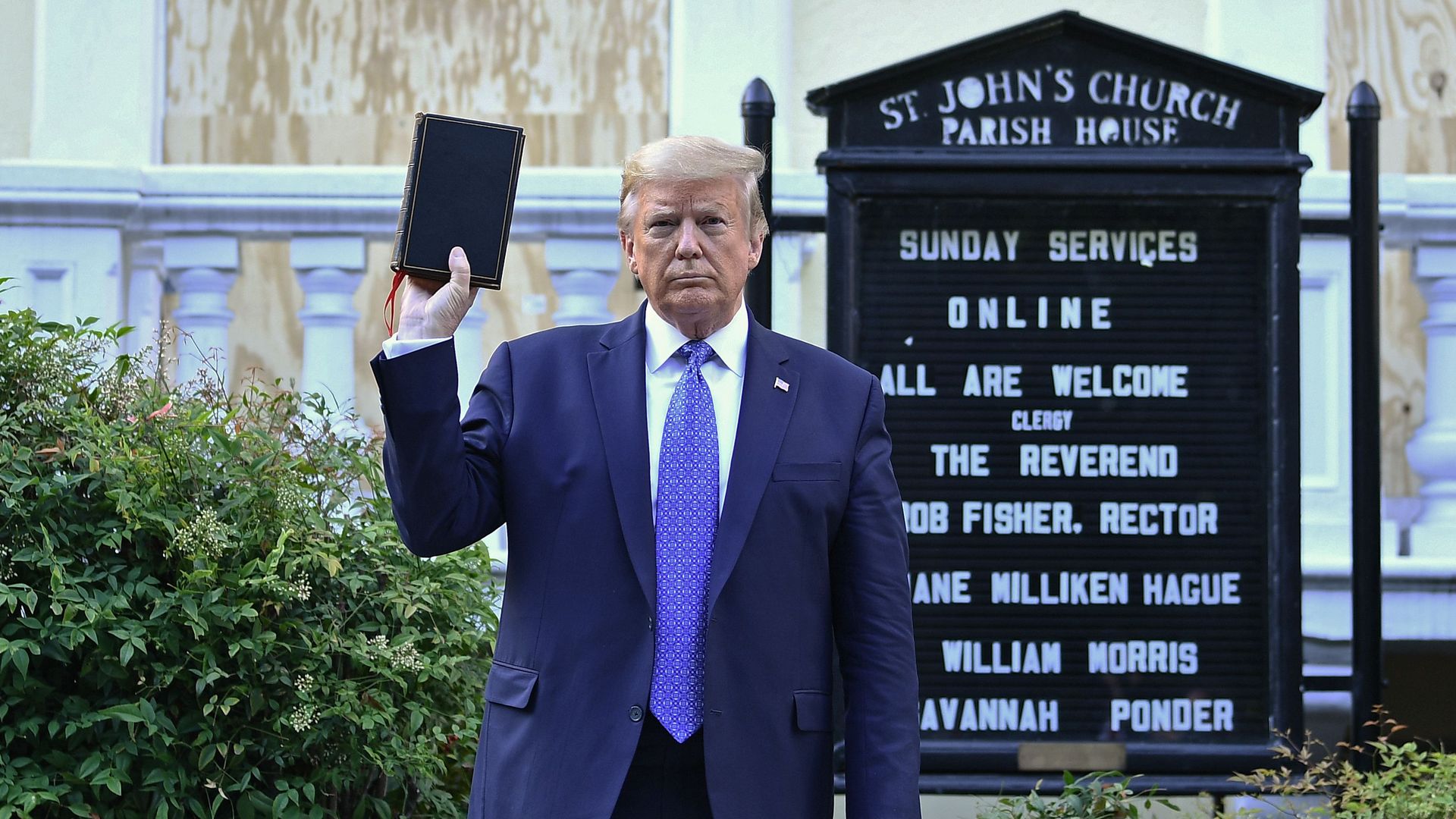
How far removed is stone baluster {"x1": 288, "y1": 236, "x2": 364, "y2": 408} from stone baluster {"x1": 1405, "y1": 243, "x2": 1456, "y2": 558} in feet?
9.99

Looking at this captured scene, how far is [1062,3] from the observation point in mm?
5312

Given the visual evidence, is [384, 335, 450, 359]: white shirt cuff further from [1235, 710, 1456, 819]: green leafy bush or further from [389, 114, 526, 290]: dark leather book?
[1235, 710, 1456, 819]: green leafy bush

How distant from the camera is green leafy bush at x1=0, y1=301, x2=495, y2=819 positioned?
9.37ft

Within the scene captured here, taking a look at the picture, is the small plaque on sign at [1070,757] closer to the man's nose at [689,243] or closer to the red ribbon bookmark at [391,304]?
the man's nose at [689,243]

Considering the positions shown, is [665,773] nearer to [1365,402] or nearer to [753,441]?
[753,441]

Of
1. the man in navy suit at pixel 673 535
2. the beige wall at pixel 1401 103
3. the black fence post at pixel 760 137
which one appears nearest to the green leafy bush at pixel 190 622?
the man in navy suit at pixel 673 535

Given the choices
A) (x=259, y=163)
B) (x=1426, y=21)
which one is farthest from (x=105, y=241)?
(x=1426, y=21)

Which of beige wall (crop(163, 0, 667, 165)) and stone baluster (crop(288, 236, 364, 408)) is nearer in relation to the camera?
stone baluster (crop(288, 236, 364, 408))

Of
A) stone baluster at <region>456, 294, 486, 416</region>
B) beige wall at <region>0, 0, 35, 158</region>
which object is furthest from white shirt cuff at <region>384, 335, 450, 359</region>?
beige wall at <region>0, 0, 35, 158</region>

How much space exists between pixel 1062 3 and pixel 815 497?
3.44m

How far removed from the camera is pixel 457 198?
2322 mm

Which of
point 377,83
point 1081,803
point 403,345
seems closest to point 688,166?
point 403,345

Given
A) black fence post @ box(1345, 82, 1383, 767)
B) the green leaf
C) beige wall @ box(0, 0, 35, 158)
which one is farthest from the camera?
beige wall @ box(0, 0, 35, 158)

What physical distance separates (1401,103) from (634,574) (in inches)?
159
